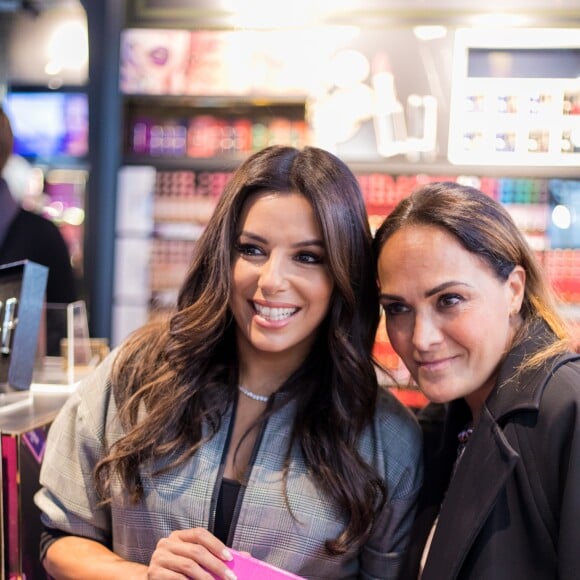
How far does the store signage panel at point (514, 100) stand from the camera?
304 cm

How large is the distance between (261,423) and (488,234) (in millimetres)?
627

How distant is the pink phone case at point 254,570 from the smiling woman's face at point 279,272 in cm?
42

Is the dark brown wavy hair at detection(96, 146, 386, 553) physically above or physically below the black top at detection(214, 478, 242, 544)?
above

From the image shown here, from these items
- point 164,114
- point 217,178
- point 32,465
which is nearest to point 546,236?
point 217,178

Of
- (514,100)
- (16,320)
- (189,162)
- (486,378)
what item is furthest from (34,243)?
(514,100)

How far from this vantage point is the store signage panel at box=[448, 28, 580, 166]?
3043 mm

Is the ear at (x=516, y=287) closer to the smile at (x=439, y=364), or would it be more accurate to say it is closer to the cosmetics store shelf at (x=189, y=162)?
the smile at (x=439, y=364)

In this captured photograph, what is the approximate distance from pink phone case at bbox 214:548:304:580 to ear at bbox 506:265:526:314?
2.20ft

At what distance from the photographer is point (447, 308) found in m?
1.32

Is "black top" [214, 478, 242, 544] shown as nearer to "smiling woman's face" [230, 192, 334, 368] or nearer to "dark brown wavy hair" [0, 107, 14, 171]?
"smiling woman's face" [230, 192, 334, 368]

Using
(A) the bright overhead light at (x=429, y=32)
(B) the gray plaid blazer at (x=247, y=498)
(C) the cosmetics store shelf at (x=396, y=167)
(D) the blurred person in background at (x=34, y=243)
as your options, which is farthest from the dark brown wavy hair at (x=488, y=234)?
(A) the bright overhead light at (x=429, y=32)

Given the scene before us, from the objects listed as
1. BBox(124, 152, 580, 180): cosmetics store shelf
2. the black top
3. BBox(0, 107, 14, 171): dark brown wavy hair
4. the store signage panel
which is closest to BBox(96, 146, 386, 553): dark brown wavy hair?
the black top

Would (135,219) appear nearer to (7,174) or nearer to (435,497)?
(7,174)

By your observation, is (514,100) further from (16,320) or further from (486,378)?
(16,320)
